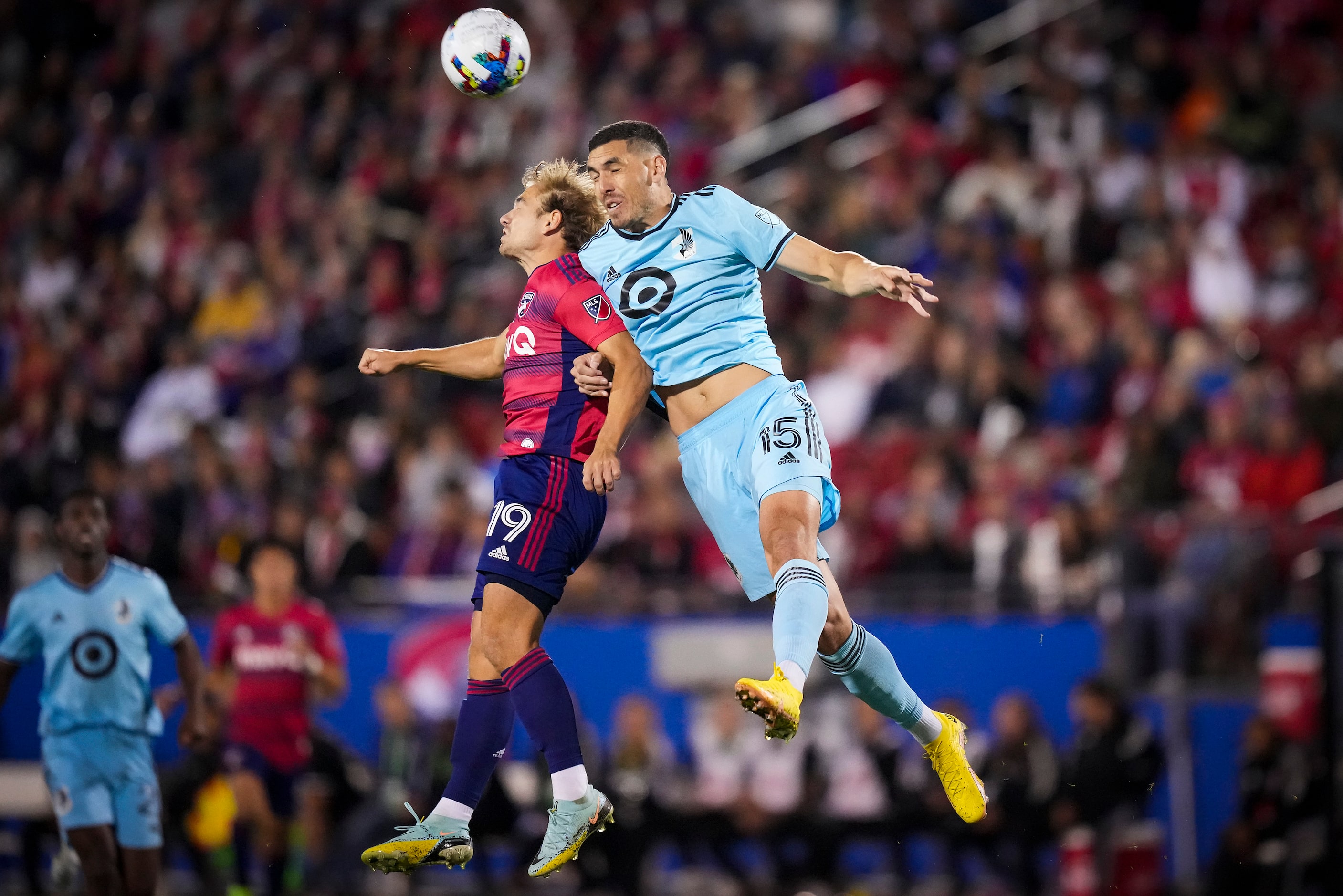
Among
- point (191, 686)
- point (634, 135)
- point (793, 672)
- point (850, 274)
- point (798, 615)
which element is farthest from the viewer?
point (191, 686)

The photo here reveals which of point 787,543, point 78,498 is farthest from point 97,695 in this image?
point 787,543

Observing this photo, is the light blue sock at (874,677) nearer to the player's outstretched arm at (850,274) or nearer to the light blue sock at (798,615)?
the light blue sock at (798,615)

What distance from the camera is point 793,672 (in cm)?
636

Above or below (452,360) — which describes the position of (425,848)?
below

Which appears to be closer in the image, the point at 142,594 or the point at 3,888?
the point at 142,594

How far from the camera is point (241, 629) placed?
11.3 m

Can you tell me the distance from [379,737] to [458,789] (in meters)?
6.67

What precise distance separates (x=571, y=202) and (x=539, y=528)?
1.53m

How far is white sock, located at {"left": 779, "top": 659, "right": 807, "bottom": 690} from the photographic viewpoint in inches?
249

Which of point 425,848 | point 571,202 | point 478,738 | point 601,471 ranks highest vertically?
point 571,202

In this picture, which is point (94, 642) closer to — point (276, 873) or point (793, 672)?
point (276, 873)

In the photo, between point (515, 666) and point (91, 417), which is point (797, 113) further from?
point (515, 666)

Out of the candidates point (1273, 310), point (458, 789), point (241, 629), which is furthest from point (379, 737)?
point (1273, 310)

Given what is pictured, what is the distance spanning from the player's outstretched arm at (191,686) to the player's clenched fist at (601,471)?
327cm
